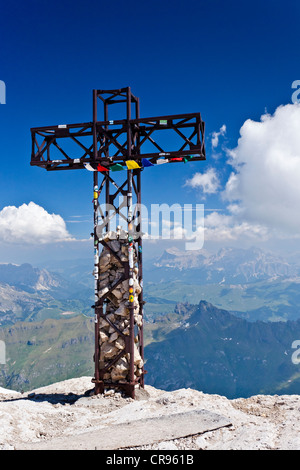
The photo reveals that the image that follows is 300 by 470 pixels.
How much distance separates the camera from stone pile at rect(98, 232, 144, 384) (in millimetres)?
20625

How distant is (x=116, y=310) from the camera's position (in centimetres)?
2083

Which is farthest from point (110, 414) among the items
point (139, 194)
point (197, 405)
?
point (139, 194)

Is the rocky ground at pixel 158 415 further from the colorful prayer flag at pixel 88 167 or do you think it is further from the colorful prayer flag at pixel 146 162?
the colorful prayer flag at pixel 88 167

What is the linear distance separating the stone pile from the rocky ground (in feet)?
4.33

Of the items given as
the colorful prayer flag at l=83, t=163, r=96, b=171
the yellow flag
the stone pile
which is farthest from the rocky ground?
the colorful prayer flag at l=83, t=163, r=96, b=171

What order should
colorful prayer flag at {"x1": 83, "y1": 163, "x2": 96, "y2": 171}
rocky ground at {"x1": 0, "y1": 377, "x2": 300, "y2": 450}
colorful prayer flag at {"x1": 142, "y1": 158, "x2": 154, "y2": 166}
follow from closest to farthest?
rocky ground at {"x1": 0, "y1": 377, "x2": 300, "y2": 450} → colorful prayer flag at {"x1": 142, "y1": 158, "x2": 154, "y2": 166} → colorful prayer flag at {"x1": 83, "y1": 163, "x2": 96, "y2": 171}

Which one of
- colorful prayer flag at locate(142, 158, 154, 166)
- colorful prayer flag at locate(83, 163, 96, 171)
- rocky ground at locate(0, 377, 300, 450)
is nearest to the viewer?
rocky ground at locate(0, 377, 300, 450)

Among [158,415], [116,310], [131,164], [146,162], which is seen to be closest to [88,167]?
[131,164]

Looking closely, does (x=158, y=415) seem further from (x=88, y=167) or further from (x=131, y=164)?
(x=88, y=167)

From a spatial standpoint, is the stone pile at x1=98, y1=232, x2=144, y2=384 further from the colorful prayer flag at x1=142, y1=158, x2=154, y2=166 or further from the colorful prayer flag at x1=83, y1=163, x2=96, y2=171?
the colorful prayer flag at x1=142, y1=158, x2=154, y2=166

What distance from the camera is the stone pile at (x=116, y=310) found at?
20.6 metres

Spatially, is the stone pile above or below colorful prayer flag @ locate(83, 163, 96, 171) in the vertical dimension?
below

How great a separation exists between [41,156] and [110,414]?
13.7 metres
